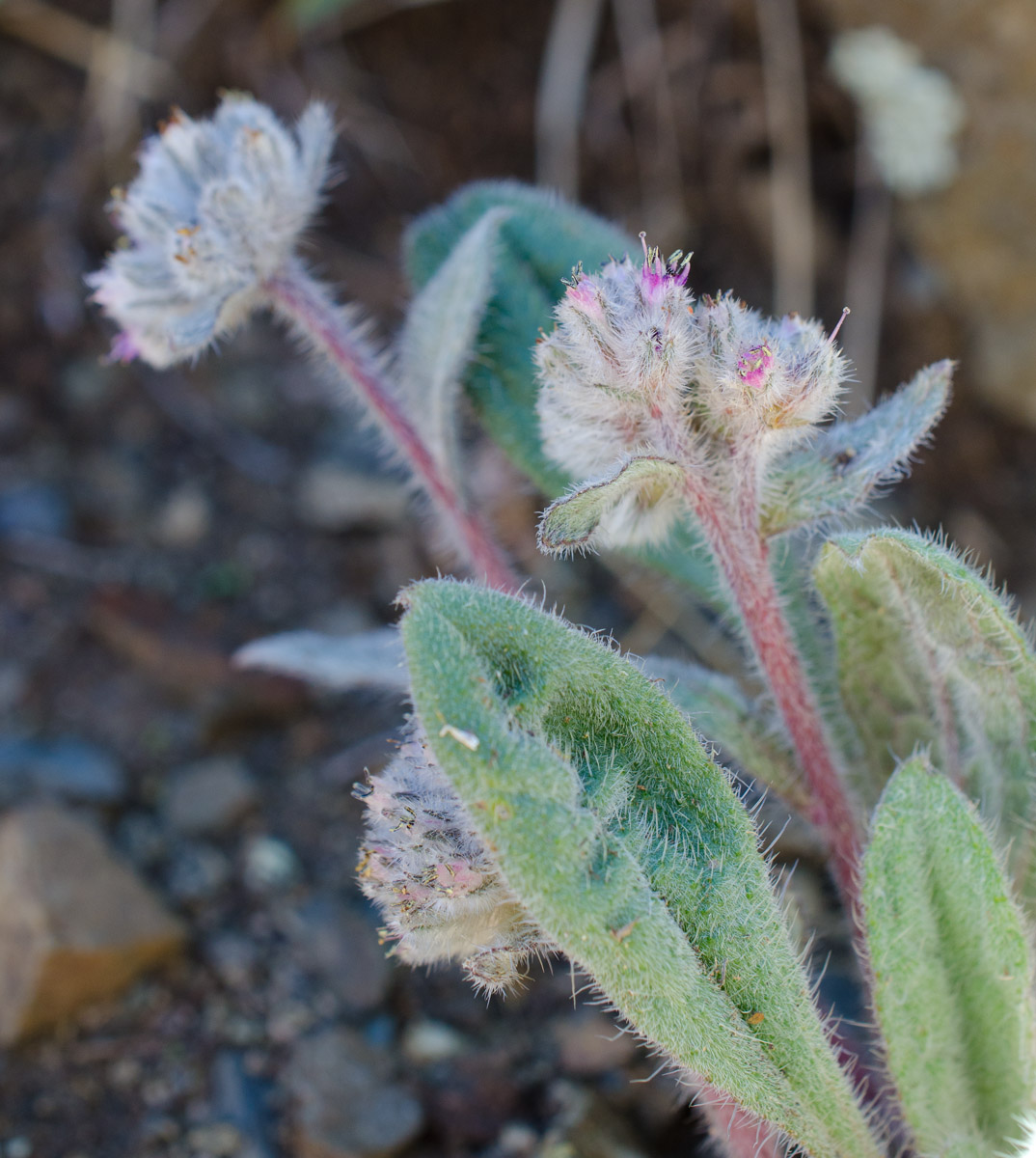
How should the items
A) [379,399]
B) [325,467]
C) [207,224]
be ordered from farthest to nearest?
[325,467], [379,399], [207,224]

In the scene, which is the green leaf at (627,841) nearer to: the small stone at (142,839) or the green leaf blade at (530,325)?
the green leaf blade at (530,325)

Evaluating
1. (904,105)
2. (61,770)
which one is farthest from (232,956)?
(904,105)

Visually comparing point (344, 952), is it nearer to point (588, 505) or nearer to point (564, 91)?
point (588, 505)

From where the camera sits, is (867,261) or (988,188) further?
(867,261)

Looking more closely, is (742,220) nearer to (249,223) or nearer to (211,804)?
(249,223)

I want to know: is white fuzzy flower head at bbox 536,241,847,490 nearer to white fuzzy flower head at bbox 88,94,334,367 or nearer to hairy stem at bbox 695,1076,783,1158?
white fuzzy flower head at bbox 88,94,334,367

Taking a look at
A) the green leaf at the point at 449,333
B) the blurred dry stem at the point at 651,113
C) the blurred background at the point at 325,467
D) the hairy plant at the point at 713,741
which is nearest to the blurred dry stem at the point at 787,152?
the blurred background at the point at 325,467
